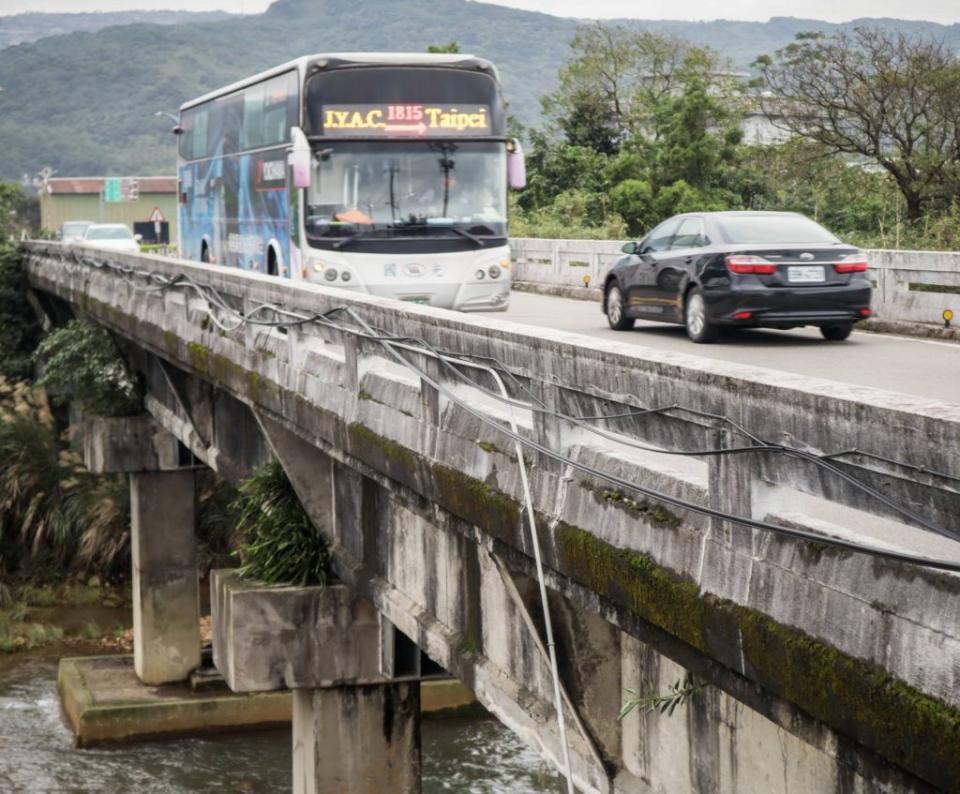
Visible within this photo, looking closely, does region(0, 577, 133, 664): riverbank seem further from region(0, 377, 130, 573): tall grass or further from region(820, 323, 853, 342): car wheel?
region(820, 323, 853, 342): car wheel

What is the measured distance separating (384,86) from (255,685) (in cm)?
1163

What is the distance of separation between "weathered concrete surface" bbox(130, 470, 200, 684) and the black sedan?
866 centimetres

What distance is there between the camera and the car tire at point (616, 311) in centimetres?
1838

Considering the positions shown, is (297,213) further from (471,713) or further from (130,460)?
(471,713)

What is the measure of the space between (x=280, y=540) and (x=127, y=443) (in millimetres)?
11871

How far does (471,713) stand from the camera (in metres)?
22.3

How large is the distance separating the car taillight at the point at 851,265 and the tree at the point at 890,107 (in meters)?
19.4

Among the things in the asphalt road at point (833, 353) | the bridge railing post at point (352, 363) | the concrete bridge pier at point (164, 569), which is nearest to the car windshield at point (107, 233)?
the concrete bridge pier at point (164, 569)

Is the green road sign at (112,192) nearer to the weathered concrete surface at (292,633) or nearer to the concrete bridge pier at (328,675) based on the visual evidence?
the concrete bridge pier at (328,675)

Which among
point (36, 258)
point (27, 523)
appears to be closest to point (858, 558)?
point (27, 523)

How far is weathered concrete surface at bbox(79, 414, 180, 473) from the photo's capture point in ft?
70.1

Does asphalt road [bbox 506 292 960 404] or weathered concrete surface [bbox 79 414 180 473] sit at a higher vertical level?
asphalt road [bbox 506 292 960 404]

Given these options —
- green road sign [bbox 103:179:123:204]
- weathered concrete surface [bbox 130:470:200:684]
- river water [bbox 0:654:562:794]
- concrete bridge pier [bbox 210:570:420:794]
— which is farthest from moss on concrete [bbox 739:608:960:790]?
green road sign [bbox 103:179:123:204]

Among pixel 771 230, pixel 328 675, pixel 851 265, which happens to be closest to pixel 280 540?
pixel 328 675
